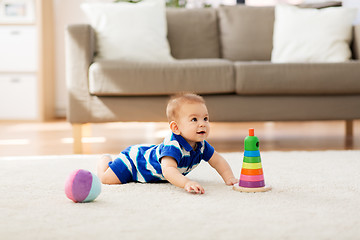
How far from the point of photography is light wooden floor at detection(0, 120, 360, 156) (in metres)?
2.58

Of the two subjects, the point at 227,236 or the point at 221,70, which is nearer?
the point at 227,236

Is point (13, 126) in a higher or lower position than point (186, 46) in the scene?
lower

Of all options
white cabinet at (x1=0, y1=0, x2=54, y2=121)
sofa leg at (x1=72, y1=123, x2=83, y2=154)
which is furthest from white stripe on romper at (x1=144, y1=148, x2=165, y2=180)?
white cabinet at (x1=0, y1=0, x2=54, y2=121)

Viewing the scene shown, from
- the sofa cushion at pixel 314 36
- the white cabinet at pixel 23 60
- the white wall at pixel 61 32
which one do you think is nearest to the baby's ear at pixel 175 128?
the sofa cushion at pixel 314 36

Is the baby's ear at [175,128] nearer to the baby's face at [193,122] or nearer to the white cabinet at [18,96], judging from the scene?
the baby's face at [193,122]

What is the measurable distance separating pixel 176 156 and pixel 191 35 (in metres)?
1.80

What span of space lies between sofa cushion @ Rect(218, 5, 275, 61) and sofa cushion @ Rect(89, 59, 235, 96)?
2.55 feet

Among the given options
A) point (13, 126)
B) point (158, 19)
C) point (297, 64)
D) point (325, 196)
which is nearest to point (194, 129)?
point (325, 196)

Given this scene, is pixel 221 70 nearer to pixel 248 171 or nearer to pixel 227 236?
pixel 248 171

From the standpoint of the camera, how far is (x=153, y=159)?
1.52 meters

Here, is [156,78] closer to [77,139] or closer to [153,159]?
[77,139]

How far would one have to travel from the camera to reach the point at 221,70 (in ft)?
7.82

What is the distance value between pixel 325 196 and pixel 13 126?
2.90 metres

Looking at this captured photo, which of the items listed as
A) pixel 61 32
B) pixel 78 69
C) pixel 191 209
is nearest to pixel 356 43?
pixel 78 69
